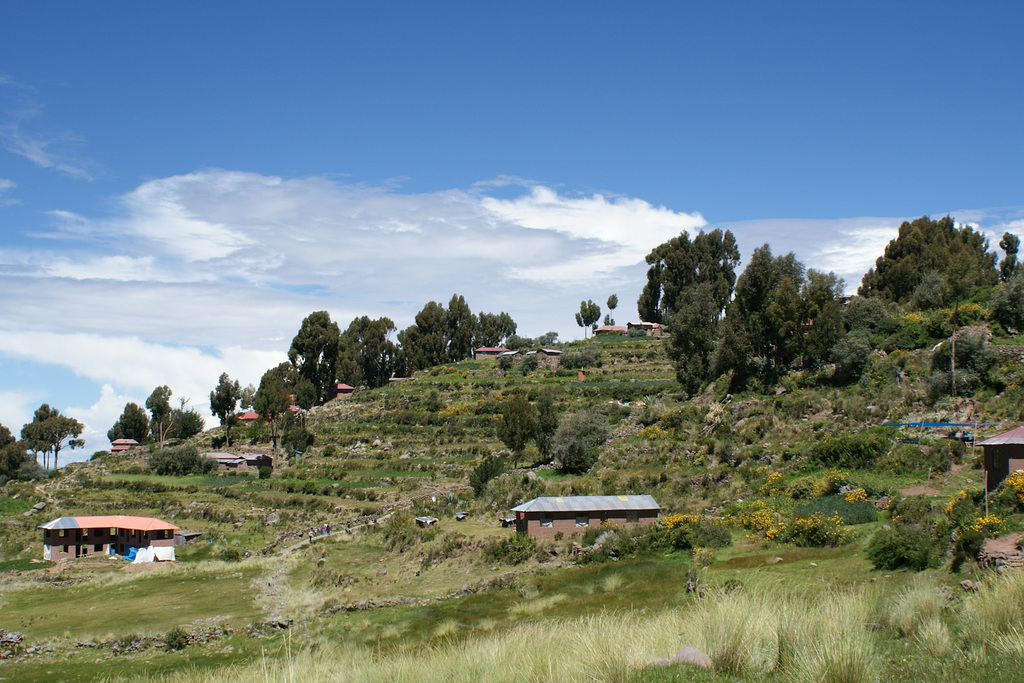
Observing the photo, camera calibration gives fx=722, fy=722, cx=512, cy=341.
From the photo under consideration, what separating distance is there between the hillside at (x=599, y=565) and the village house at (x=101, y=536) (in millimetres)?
1396

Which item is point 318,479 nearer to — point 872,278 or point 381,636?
point 381,636

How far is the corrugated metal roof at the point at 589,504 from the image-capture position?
30438 millimetres

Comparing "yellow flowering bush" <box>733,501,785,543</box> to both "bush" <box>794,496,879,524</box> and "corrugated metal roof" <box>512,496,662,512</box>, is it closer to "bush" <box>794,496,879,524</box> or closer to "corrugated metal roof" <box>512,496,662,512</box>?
"bush" <box>794,496,879,524</box>

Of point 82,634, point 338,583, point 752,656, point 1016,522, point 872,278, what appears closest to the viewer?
point 752,656

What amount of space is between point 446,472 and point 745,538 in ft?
102

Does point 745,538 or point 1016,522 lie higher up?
point 1016,522

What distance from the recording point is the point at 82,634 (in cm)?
2217

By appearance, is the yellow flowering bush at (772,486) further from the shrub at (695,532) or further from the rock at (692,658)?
the rock at (692,658)

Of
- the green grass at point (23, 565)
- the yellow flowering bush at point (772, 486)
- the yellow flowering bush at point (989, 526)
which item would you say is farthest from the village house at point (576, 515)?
the green grass at point (23, 565)

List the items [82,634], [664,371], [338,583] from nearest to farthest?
[82,634], [338,583], [664,371]

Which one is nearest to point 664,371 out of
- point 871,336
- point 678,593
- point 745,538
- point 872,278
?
point 872,278

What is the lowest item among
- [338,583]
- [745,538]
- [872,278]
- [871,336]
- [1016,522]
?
[338,583]

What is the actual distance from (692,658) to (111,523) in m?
39.2

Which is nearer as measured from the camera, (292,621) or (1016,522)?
(1016,522)
